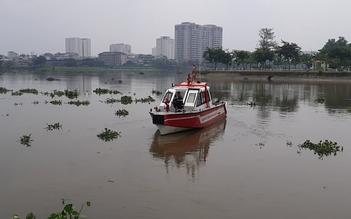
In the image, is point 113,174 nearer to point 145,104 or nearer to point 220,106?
point 220,106

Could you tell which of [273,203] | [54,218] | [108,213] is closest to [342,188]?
[273,203]

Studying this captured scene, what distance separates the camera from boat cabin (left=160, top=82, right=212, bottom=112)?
17359mm

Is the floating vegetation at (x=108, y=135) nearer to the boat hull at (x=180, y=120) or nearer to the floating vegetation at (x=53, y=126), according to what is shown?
the boat hull at (x=180, y=120)

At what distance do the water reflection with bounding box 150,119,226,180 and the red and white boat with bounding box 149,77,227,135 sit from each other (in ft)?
1.37

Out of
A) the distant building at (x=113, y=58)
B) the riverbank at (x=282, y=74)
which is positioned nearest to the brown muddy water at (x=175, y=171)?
the riverbank at (x=282, y=74)

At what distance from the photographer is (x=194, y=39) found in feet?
634

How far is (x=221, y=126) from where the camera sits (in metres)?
19.8

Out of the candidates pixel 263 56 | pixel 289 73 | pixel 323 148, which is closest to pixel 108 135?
pixel 323 148

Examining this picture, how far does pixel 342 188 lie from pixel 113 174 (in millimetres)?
6735

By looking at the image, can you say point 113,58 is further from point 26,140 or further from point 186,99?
point 26,140

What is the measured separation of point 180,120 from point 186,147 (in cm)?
203

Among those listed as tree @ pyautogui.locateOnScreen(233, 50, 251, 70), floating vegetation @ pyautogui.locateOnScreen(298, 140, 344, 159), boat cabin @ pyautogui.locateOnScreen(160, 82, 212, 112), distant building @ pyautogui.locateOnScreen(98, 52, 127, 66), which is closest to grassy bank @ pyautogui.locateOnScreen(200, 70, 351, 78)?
tree @ pyautogui.locateOnScreen(233, 50, 251, 70)

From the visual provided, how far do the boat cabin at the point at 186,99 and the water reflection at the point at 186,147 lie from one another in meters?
1.22

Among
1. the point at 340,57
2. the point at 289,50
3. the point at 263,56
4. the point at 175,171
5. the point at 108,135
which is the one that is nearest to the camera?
the point at 175,171
